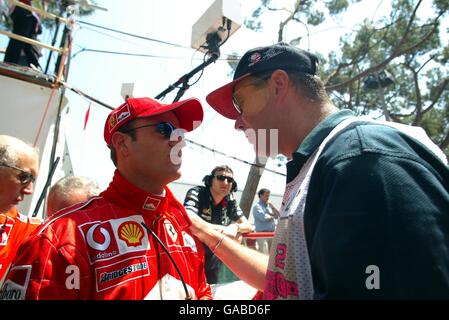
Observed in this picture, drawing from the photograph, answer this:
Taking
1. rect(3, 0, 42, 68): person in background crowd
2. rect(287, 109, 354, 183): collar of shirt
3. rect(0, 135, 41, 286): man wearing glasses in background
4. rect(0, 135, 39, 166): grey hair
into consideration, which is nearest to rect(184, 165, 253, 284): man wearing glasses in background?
rect(0, 135, 41, 286): man wearing glasses in background

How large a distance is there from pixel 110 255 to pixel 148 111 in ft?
2.56

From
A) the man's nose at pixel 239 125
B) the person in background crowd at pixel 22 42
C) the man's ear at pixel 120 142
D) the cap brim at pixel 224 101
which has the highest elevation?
the person in background crowd at pixel 22 42

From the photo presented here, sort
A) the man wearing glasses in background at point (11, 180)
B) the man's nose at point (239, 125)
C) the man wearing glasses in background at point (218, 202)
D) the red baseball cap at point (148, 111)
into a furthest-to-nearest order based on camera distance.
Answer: the man wearing glasses in background at point (218, 202), the man wearing glasses in background at point (11, 180), the red baseball cap at point (148, 111), the man's nose at point (239, 125)

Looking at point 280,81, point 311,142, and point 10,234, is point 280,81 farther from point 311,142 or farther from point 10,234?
point 10,234

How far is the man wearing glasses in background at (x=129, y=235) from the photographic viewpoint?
1.30 metres

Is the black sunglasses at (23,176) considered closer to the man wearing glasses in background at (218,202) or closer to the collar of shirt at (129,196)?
the collar of shirt at (129,196)

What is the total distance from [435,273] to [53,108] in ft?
17.1

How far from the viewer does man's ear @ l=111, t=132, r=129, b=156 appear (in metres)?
1.87

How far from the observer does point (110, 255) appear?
1448mm

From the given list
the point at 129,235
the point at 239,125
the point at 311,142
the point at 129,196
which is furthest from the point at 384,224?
the point at 129,196

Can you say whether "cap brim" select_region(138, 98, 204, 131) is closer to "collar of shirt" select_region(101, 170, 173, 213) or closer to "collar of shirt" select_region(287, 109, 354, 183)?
"collar of shirt" select_region(101, 170, 173, 213)

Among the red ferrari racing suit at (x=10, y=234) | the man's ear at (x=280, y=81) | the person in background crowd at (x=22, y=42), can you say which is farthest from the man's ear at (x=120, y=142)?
the person in background crowd at (x=22, y=42)
